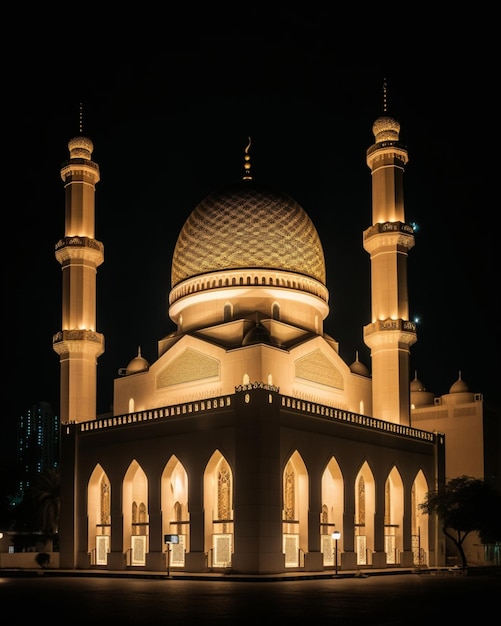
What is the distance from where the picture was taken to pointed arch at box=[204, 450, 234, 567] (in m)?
33.0

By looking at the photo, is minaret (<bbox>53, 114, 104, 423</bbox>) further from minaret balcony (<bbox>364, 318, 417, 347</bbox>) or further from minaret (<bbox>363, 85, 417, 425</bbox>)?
minaret (<bbox>363, 85, 417, 425</bbox>)

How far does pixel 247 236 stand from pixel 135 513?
12.6 meters

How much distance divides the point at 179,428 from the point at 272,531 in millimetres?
5529

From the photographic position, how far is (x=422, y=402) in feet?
157

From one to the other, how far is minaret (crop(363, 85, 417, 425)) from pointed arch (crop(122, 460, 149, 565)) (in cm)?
1029

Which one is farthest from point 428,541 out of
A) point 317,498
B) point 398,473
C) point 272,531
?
point 272,531

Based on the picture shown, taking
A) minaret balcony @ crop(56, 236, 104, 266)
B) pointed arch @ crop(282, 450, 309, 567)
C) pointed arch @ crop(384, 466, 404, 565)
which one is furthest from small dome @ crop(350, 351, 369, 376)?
minaret balcony @ crop(56, 236, 104, 266)

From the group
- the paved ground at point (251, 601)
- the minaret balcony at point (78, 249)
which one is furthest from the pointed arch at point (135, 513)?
the minaret balcony at point (78, 249)

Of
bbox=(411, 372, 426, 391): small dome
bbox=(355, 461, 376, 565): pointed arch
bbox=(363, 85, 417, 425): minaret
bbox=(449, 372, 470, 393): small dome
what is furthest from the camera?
bbox=(411, 372, 426, 391): small dome

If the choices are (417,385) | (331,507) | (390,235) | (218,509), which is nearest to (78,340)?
(218,509)

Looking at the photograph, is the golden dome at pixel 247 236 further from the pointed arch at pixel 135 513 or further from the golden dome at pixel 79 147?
the pointed arch at pixel 135 513

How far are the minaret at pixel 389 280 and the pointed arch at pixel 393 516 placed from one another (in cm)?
248

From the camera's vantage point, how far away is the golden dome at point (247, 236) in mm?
40844

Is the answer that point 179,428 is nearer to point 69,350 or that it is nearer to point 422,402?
point 69,350
